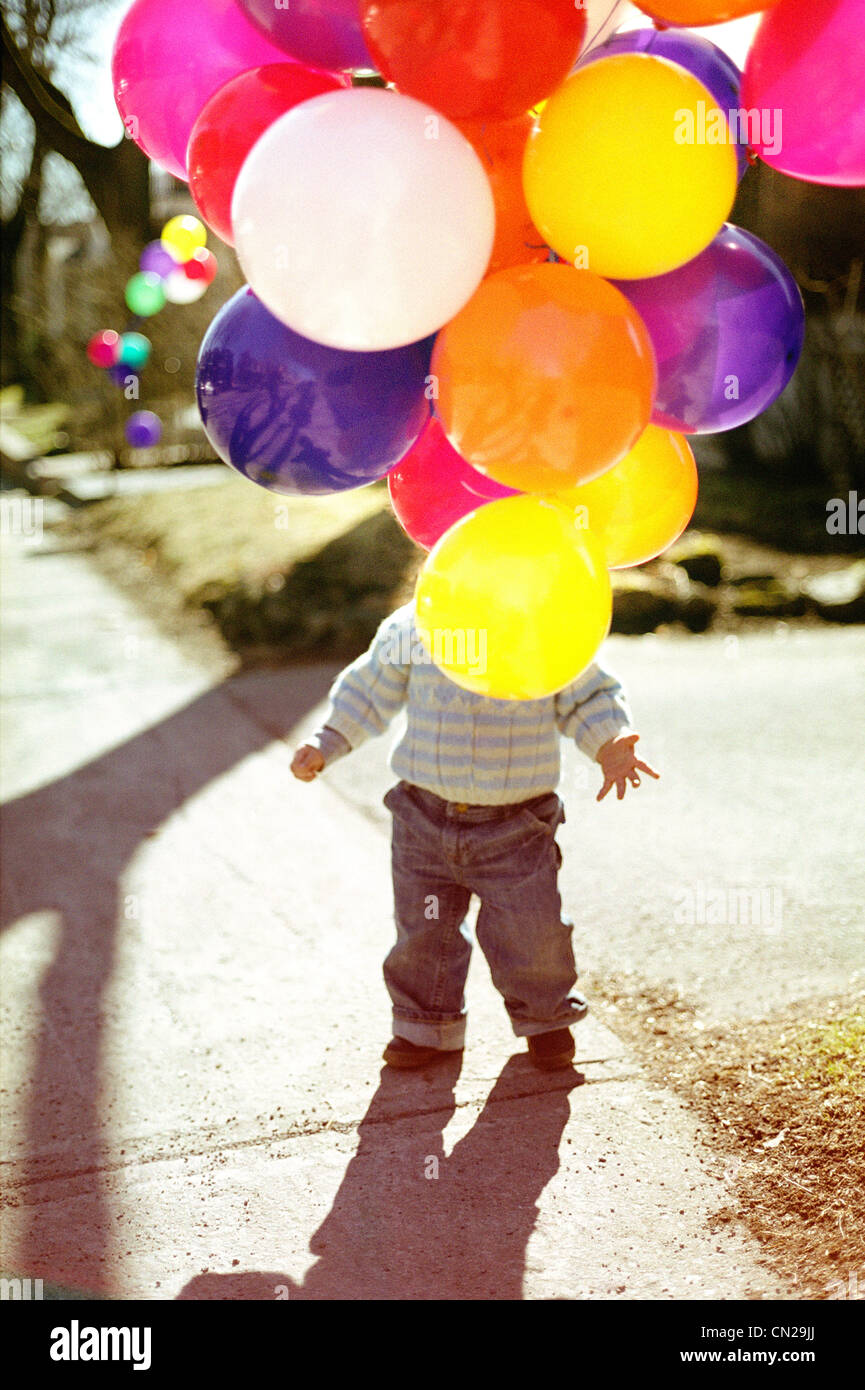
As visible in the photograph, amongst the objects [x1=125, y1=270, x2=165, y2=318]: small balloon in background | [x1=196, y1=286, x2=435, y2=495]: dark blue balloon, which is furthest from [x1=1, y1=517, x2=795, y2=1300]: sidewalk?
[x1=125, y1=270, x2=165, y2=318]: small balloon in background

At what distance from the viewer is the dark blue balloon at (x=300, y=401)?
2.18 meters

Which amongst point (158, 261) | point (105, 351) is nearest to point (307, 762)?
point (158, 261)

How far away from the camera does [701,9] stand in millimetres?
2170

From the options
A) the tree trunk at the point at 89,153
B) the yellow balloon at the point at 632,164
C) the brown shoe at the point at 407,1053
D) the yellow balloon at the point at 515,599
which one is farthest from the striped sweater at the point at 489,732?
the tree trunk at the point at 89,153

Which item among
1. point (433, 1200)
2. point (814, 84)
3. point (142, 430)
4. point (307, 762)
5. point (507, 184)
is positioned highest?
point (142, 430)

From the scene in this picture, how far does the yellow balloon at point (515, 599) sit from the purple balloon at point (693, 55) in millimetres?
751

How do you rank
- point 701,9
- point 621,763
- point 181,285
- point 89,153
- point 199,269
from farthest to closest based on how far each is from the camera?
point 89,153 → point 181,285 → point 199,269 → point 621,763 → point 701,9

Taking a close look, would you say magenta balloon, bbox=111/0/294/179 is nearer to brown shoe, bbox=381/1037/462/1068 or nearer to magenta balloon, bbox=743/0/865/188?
magenta balloon, bbox=743/0/865/188

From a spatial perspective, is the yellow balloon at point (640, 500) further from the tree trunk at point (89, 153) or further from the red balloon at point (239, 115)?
the tree trunk at point (89, 153)

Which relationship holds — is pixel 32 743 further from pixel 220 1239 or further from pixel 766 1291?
pixel 766 1291

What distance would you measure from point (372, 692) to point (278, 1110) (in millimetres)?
986

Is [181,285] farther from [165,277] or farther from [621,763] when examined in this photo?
[621,763]

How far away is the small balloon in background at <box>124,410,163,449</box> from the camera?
526 inches

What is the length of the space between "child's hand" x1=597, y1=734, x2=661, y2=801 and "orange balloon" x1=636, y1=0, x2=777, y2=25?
137 centimetres
